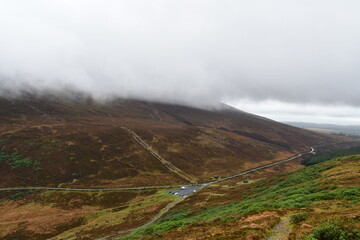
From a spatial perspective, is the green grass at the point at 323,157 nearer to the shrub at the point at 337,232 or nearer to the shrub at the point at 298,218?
the shrub at the point at 298,218

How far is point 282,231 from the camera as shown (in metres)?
18.0

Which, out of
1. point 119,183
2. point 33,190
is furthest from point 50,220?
point 119,183

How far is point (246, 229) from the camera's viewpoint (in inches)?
737

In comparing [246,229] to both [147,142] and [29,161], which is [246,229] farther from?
[147,142]

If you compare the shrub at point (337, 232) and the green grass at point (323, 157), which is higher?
the shrub at point (337, 232)

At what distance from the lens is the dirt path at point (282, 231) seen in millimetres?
16984

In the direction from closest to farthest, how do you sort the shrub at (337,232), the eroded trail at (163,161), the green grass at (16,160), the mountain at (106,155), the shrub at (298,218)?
the shrub at (337,232)
the shrub at (298,218)
the mountain at (106,155)
the green grass at (16,160)
the eroded trail at (163,161)

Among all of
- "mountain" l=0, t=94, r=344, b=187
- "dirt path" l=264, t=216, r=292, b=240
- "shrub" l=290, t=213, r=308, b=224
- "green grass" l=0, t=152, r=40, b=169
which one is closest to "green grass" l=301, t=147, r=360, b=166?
"mountain" l=0, t=94, r=344, b=187

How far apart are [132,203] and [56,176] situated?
4962 centimetres

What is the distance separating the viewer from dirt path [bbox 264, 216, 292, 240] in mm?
16984

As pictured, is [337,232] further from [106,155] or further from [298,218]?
[106,155]

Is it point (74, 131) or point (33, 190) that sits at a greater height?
point (74, 131)

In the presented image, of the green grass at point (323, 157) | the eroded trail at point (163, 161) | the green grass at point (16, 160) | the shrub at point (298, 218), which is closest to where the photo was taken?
the shrub at point (298, 218)

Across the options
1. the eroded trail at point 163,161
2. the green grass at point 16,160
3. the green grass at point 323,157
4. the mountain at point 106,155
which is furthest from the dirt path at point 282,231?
the green grass at point 323,157
